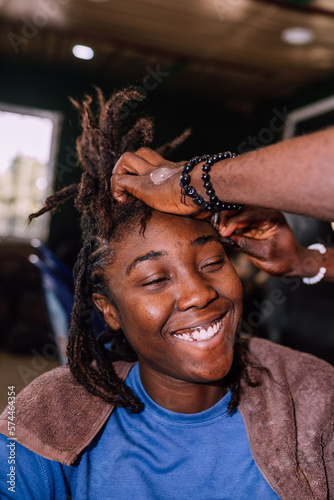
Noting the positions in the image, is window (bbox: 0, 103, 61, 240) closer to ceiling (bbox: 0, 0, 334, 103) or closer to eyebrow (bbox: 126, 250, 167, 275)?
ceiling (bbox: 0, 0, 334, 103)

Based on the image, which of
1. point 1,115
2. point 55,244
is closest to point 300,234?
point 55,244

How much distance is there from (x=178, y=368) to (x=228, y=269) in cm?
29

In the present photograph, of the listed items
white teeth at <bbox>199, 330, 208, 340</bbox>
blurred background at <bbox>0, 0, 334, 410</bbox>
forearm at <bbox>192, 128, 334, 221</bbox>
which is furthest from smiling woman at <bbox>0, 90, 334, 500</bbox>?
blurred background at <bbox>0, 0, 334, 410</bbox>

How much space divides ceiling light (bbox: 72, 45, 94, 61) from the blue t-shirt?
16.3ft

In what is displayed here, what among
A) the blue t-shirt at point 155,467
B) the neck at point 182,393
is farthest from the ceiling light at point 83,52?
the blue t-shirt at point 155,467

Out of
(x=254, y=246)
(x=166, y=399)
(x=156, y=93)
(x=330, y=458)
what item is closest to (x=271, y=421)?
(x=330, y=458)

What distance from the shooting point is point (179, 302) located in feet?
3.80

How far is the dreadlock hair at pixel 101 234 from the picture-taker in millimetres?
1298

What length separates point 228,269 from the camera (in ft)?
4.11

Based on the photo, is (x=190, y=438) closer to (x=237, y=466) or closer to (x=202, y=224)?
(x=237, y=466)

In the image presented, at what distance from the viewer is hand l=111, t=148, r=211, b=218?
0.98 meters

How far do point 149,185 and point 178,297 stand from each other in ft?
0.97

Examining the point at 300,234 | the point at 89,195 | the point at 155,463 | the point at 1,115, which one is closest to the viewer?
the point at 155,463

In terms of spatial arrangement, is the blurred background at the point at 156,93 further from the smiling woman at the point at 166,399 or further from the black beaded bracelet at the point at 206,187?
the black beaded bracelet at the point at 206,187
